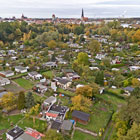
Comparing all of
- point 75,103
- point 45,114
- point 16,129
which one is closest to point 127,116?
point 75,103

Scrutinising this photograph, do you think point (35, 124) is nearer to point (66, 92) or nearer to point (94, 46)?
point (66, 92)

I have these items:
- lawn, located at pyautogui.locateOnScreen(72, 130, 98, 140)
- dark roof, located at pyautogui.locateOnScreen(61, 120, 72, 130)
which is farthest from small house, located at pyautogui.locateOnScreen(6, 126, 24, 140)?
lawn, located at pyautogui.locateOnScreen(72, 130, 98, 140)

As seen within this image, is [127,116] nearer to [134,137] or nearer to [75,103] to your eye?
[134,137]

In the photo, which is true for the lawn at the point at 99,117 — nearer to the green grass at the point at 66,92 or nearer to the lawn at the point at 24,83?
the green grass at the point at 66,92

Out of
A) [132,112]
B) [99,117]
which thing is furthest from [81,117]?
[132,112]

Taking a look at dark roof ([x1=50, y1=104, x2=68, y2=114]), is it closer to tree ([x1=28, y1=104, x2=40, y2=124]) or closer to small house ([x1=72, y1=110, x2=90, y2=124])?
small house ([x1=72, y1=110, x2=90, y2=124])

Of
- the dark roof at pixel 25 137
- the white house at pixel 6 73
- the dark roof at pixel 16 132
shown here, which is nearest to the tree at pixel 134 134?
the dark roof at pixel 25 137

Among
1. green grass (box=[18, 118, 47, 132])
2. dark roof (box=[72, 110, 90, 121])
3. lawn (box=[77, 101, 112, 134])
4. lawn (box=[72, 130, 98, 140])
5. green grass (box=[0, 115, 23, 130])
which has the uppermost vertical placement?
dark roof (box=[72, 110, 90, 121])
